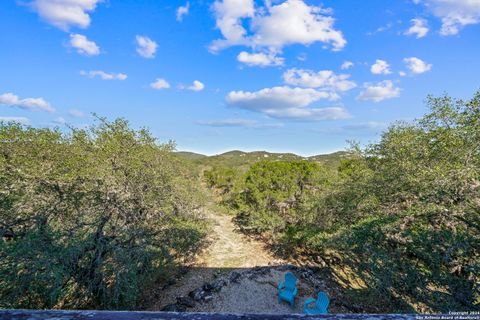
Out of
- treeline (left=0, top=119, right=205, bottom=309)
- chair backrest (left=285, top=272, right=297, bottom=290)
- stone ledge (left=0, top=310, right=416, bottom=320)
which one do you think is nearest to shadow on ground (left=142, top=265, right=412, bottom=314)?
chair backrest (left=285, top=272, right=297, bottom=290)

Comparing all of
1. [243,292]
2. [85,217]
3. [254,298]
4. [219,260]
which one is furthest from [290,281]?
[85,217]

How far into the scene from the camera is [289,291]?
857cm

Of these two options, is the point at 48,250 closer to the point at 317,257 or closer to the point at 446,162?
the point at 446,162

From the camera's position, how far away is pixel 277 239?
14328 millimetres

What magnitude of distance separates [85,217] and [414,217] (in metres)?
8.63

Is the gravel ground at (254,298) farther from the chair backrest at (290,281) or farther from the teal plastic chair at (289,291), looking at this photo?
the chair backrest at (290,281)

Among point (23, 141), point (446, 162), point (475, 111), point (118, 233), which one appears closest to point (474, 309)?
point (446, 162)

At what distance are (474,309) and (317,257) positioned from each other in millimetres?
8671

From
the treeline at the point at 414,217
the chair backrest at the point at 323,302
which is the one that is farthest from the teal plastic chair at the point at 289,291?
the treeline at the point at 414,217

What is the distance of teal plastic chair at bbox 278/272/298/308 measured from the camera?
27.6ft

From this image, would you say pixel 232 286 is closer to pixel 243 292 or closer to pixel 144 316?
pixel 243 292

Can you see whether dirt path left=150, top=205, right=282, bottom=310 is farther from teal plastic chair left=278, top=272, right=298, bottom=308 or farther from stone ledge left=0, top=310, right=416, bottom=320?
stone ledge left=0, top=310, right=416, bottom=320

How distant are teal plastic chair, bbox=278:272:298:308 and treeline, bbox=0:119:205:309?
12.0 ft

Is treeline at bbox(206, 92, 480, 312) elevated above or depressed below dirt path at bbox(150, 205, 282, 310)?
above
